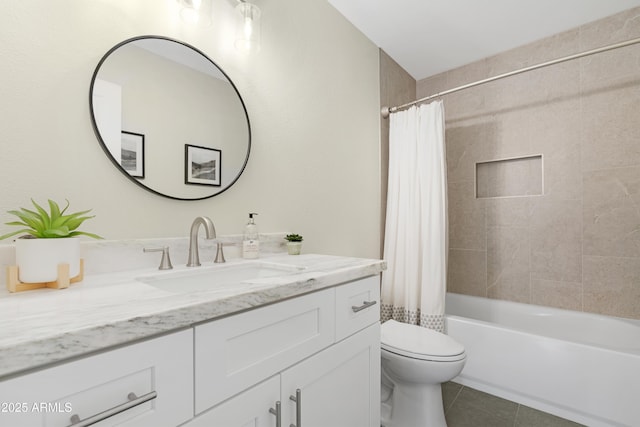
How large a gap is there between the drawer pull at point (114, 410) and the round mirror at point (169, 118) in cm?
74

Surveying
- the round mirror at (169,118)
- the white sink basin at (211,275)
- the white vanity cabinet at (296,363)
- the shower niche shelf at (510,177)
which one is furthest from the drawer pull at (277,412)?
the shower niche shelf at (510,177)

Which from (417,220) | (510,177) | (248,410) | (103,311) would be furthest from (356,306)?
(510,177)

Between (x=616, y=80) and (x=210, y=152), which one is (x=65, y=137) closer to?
(x=210, y=152)

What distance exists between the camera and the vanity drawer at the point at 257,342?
63 centimetres

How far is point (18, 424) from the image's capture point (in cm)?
42

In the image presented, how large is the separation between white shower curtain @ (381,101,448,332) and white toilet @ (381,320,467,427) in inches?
17.6

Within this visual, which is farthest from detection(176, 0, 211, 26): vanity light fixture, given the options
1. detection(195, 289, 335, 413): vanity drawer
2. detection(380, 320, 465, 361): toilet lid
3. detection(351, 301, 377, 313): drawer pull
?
detection(380, 320, 465, 361): toilet lid

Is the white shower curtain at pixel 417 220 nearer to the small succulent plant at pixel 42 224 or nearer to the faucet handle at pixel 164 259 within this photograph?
the faucet handle at pixel 164 259

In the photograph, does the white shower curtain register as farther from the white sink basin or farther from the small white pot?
the white sink basin

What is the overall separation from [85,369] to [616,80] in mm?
3108

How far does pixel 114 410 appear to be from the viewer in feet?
1.62

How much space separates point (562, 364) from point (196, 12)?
2475mm

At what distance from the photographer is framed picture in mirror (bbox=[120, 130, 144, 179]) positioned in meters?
1.02

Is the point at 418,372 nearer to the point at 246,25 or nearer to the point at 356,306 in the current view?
the point at 356,306
